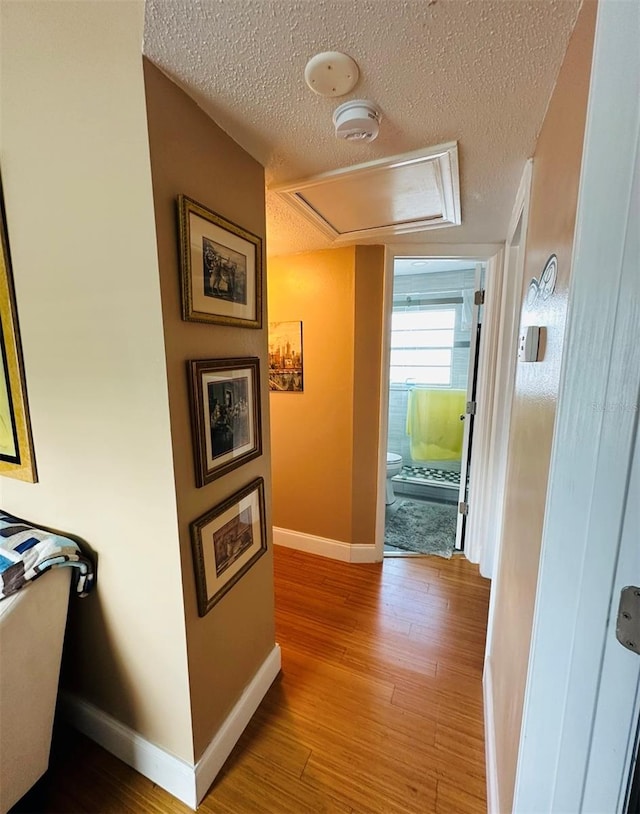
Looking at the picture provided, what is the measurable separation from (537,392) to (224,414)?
916 mm

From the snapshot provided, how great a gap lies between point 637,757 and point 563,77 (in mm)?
1368

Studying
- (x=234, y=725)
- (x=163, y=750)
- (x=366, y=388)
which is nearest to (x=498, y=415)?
(x=366, y=388)

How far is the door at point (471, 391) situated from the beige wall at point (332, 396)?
0.68 meters

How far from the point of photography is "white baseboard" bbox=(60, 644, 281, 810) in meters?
1.10

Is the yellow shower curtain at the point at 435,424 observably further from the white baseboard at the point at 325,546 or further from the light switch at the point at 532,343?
Result: the light switch at the point at 532,343

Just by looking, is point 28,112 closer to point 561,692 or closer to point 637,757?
point 561,692

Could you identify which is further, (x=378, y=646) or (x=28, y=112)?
(x=378, y=646)

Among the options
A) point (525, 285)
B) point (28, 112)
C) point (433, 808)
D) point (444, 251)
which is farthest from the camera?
point (444, 251)

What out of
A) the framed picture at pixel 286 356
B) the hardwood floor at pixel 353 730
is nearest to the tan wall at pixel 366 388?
the framed picture at pixel 286 356

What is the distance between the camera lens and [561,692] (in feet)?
1.98

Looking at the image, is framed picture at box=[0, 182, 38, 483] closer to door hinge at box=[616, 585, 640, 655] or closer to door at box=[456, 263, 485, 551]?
door hinge at box=[616, 585, 640, 655]

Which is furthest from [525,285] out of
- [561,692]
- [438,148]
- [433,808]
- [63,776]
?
[63,776]

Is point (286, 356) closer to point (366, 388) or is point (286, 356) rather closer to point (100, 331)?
point (366, 388)

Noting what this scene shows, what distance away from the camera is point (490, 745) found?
1197 mm
